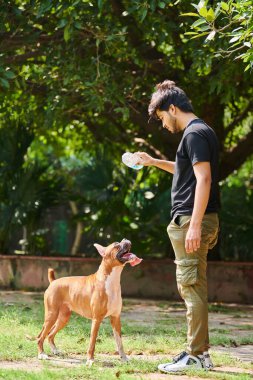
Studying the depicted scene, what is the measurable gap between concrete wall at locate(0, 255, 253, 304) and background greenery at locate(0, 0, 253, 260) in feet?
2.44

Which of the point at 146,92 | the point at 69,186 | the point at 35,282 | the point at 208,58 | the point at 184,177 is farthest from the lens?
the point at 69,186

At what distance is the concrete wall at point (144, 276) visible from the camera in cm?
1252

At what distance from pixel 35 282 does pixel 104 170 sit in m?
2.28

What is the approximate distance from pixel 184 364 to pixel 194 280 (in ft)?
2.12

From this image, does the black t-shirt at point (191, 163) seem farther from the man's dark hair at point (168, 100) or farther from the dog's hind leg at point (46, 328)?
the dog's hind leg at point (46, 328)

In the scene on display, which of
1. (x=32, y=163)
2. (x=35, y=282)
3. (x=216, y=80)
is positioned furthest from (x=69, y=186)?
(x=216, y=80)

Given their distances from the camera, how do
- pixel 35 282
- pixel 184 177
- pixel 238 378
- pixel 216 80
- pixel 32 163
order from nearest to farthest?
pixel 238 378 < pixel 184 177 < pixel 216 80 < pixel 35 282 < pixel 32 163

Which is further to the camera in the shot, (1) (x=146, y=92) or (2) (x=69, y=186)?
(2) (x=69, y=186)

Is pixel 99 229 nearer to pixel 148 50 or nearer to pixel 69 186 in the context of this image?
pixel 69 186

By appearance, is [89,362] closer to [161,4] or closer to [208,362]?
[208,362]

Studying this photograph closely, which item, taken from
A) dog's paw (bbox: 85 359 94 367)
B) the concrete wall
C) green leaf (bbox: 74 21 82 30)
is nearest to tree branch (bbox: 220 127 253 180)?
the concrete wall

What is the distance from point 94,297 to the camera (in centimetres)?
630

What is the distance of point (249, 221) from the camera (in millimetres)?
13648

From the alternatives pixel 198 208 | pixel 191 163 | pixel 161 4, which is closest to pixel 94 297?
pixel 198 208
